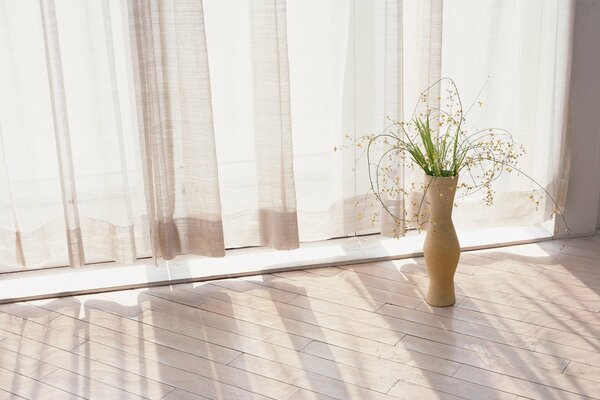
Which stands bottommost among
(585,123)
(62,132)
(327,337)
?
(327,337)

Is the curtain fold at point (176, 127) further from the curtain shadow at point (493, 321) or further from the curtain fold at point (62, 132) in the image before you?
the curtain shadow at point (493, 321)

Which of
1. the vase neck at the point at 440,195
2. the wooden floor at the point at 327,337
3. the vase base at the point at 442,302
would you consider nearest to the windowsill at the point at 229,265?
the wooden floor at the point at 327,337

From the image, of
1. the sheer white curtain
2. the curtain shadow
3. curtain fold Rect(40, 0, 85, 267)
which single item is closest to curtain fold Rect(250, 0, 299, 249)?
the sheer white curtain

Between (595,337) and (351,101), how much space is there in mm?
1215

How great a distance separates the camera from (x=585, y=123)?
3.32m

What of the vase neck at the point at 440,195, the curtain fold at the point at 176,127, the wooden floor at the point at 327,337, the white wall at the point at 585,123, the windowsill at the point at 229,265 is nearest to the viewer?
the wooden floor at the point at 327,337

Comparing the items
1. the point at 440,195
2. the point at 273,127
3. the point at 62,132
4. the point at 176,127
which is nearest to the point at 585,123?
the point at 440,195

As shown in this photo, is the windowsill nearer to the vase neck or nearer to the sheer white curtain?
the sheer white curtain

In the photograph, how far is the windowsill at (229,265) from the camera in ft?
9.87

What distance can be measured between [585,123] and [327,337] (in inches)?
60.0

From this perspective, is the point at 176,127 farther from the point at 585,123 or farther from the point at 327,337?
the point at 585,123

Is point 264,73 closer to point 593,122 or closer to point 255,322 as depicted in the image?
point 255,322

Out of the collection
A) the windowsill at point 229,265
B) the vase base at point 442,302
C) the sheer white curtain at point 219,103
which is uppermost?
the sheer white curtain at point 219,103

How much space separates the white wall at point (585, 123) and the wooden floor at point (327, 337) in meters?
0.30
